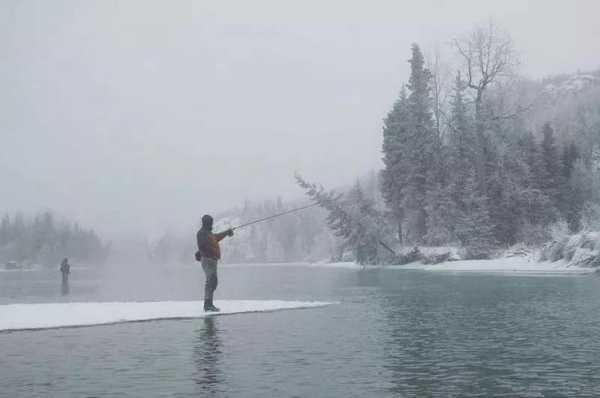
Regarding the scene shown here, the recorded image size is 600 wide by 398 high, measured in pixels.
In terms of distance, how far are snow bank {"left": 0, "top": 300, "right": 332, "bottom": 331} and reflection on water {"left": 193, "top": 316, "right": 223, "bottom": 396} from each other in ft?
10.1

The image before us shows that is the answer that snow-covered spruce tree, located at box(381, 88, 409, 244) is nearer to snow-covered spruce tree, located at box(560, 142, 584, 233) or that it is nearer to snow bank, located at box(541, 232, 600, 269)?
snow-covered spruce tree, located at box(560, 142, 584, 233)

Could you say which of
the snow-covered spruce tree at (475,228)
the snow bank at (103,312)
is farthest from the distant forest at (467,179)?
the snow bank at (103,312)

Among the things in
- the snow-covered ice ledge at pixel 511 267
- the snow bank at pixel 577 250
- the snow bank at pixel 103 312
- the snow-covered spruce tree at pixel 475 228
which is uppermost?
the snow-covered spruce tree at pixel 475 228

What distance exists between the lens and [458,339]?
13188 mm

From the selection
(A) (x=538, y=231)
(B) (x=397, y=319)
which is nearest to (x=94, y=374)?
(B) (x=397, y=319)

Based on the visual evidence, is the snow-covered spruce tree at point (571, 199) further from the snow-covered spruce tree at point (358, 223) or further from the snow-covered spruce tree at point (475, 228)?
the snow-covered spruce tree at point (358, 223)

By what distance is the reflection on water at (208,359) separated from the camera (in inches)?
349

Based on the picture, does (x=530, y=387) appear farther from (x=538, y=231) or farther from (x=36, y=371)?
(x=538, y=231)

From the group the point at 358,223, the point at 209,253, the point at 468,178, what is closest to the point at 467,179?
the point at 468,178

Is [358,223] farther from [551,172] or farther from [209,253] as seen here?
[209,253]

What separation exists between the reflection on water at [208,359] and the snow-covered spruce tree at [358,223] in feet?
185

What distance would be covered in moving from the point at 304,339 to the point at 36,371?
555 centimetres

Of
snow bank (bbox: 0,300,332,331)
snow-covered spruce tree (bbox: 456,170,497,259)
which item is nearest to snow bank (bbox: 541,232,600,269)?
snow-covered spruce tree (bbox: 456,170,497,259)

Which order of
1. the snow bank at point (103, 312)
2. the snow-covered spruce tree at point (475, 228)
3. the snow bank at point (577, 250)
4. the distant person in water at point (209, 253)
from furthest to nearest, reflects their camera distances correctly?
the snow-covered spruce tree at point (475, 228) → the snow bank at point (577, 250) → the distant person in water at point (209, 253) → the snow bank at point (103, 312)
